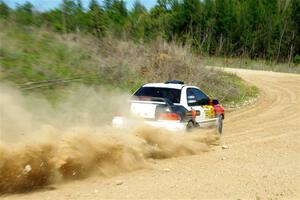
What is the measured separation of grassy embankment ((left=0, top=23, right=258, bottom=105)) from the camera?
14.6 metres

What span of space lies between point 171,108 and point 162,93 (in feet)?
3.71

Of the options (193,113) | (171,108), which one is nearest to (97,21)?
(193,113)

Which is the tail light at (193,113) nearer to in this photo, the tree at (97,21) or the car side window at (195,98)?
the car side window at (195,98)

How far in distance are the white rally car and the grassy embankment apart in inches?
154

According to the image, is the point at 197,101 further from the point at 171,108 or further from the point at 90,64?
the point at 90,64

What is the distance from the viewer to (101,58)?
805 inches

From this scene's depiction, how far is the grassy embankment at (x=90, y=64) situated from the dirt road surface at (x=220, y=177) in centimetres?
570

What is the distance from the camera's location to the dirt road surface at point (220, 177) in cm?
710

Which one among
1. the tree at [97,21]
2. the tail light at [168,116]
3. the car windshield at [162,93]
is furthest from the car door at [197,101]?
the tree at [97,21]

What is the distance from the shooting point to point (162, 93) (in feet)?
38.7

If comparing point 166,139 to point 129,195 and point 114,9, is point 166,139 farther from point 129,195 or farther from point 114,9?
point 114,9

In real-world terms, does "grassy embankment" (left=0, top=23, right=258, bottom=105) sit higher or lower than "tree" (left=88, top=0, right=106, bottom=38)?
lower

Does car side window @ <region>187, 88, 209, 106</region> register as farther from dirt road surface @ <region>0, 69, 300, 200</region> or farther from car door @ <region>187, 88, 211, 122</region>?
dirt road surface @ <region>0, 69, 300, 200</region>

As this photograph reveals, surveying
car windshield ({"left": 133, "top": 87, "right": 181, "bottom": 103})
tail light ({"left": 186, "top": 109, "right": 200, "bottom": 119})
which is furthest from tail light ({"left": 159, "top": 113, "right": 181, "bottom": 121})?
car windshield ({"left": 133, "top": 87, "right": 181, "bottom": 103})
